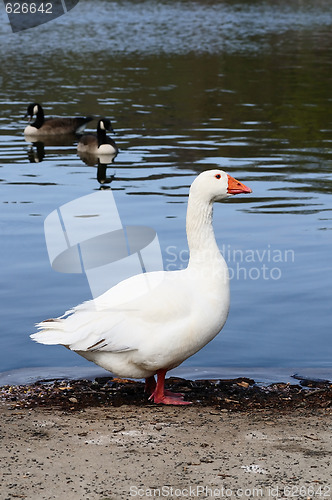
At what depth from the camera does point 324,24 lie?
2320 inches

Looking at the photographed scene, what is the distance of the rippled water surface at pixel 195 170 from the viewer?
914cm

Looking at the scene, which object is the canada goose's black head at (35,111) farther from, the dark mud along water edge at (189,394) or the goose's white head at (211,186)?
the goose's white head at (211,186)

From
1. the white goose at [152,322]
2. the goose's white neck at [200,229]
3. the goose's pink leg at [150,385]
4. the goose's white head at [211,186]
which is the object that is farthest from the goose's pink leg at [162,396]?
the goose's white head at [211,186]

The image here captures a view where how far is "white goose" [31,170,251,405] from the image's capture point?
6.40 m

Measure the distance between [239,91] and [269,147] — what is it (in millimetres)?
10961

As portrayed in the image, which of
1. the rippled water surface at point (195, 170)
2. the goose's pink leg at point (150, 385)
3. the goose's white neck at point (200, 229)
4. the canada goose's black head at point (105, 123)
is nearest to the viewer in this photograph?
the goose's white neck at point (200, 229)

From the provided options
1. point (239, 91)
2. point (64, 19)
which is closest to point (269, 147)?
point (239, 91)

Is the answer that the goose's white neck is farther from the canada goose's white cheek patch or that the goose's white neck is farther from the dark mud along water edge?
the canada goose's white cheek patch

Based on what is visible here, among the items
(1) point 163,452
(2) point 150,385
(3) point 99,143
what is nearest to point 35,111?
(3) point 99,143

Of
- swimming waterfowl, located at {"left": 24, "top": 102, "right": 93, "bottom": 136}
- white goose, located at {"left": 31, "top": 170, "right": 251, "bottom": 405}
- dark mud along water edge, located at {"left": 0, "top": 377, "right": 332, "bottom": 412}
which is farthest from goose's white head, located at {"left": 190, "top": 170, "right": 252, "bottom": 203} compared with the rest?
swimming waterfowl, located at {"left": 24, "top": 102, "right": 93, "bottom": 136}

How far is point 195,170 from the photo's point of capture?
16984 millimetres

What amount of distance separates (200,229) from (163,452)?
6.80 feet

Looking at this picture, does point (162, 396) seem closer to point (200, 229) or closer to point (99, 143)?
point (200, 229)

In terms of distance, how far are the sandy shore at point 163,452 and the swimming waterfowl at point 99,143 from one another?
13.2m
